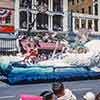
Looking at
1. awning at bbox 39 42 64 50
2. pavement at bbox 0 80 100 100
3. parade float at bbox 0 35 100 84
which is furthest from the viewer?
awning at bbox 39 42 64 50

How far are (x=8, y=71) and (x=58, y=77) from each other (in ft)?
12.0

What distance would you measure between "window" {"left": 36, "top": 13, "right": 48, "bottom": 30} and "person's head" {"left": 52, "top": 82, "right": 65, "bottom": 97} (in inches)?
1216

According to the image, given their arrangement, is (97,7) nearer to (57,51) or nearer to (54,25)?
(54,25)

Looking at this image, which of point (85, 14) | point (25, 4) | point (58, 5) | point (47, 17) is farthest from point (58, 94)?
point (85, 14)

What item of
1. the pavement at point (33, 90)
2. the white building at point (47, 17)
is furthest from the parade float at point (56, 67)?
the white building at point (47, 17)

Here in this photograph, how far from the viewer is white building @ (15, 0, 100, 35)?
35.4 m

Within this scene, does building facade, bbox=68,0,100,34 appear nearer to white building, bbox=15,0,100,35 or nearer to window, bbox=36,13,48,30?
white building, bbox=15,0,100,35

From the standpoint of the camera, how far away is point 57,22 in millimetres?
38094

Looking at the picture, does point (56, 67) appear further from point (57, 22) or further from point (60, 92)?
point (60, 92)

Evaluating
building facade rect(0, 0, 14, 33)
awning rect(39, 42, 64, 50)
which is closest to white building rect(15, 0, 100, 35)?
building facade rect(0, 0, 14, 33)

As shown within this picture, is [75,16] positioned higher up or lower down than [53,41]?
higher up

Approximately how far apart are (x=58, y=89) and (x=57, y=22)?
108 ft

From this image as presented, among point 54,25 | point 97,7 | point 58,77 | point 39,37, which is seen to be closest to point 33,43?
point 39,37

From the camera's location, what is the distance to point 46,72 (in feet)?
88.4
